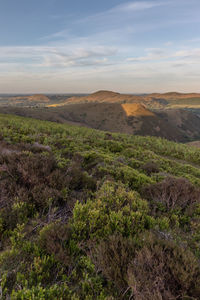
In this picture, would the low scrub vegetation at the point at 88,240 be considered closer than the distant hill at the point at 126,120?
Yes

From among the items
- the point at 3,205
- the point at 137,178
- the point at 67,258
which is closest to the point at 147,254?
the point at 67,258

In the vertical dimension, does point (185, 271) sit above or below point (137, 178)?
above

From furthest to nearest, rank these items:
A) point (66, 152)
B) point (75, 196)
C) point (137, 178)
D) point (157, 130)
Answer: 1. point (157, 130)
2. point (66, 152)
3. point (137, 178)
4. point (75, 196)

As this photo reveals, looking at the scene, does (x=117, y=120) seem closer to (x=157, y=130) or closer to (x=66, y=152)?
(x=157, y=130)

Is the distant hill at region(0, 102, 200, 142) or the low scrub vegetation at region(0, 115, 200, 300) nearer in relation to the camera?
the low scrub vegetation at region(0, 115, 200, 300)

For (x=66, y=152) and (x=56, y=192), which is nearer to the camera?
(x=56, y=192)

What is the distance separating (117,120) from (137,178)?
137313 millimetres

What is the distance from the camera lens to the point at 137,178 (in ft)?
22.4

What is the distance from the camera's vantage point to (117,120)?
140875 mm

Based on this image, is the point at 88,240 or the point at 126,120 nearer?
the point at 88,240

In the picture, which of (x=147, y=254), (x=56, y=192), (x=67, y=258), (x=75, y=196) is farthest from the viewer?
(x=75, y=196)

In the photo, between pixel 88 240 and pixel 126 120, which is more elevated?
pixel 126 120

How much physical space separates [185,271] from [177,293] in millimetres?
267

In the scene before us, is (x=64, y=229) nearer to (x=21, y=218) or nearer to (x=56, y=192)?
(x=21, y=218)
